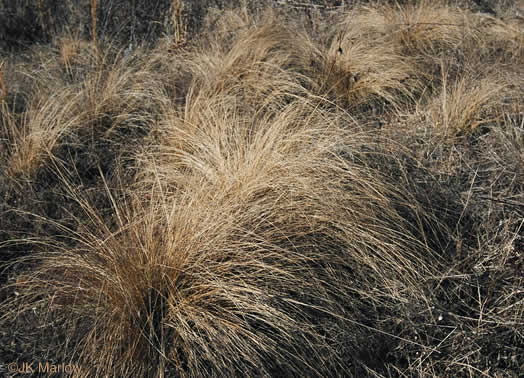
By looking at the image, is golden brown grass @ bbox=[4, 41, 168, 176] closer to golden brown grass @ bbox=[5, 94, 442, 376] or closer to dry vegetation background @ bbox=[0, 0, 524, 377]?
dry vegetation background @ bbox=[0, 0, 524, 377]

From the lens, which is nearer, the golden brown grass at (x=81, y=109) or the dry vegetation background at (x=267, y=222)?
the dry vegetation background at (x=267, y=222)

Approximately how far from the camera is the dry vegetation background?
5.97 ft

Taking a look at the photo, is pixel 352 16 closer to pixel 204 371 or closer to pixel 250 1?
pixel 250 1

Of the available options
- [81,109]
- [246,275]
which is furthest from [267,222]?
[81,109]

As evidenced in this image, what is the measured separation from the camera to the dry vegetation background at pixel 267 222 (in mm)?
1818

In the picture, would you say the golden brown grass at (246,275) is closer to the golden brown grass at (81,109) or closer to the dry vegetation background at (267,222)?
the dry vegetation background at (267,222)

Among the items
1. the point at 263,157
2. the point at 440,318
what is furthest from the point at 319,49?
the point at 440,318

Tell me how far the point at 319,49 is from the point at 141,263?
9.57ft

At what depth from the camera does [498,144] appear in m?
3.09

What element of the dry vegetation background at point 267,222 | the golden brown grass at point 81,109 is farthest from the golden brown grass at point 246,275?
the golden brown grass at point 81,109

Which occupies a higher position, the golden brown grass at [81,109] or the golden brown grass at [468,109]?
the golden brown grass at [468,109]

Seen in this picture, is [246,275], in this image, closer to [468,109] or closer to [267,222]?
[267,222]

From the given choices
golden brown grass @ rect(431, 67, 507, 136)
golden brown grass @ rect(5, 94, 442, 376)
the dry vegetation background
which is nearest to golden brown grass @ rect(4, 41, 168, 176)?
the dry vegetation background

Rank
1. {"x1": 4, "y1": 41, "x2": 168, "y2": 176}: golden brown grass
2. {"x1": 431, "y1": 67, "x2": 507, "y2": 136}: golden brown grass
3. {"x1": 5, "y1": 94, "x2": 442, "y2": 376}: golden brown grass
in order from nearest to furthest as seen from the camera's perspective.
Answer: {"x1": 5, "y1": 94, "x2": 442, "y2": 376}: golden brown grass < {"x1": 4, "y1": 41, "x2": 168, "y2": 176}: golden brown grass < {"x1": 431, "y1": 67, "x2": 507, "y2": 136}: golden brown grass
